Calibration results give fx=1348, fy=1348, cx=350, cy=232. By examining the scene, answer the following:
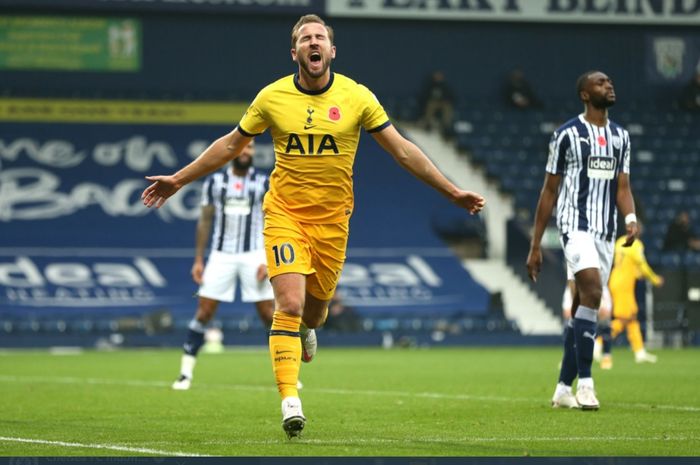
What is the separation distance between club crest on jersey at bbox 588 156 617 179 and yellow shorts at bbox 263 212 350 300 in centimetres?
281

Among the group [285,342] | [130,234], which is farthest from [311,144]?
[130,234]

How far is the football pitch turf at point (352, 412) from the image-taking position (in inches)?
299

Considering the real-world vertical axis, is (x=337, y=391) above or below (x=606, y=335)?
above

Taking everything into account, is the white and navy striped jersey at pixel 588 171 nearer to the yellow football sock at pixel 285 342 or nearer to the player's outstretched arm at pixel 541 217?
the player's outstretched arm at pixel 541 217

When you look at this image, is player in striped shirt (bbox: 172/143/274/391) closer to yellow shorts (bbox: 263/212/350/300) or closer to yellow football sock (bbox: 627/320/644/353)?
Answer: yellow shorts (bbox: 263/212/350/300)

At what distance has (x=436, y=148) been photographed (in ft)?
104

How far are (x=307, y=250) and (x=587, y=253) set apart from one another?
291 centimetres

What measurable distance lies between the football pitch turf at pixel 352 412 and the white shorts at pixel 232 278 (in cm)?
95

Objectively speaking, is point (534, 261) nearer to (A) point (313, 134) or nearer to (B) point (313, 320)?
(B) point (313, 320)

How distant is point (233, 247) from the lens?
14055mm

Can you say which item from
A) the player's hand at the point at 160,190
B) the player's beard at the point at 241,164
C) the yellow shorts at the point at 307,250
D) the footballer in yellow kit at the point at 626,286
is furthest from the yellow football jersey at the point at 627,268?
the player's hand at the point at 160,190

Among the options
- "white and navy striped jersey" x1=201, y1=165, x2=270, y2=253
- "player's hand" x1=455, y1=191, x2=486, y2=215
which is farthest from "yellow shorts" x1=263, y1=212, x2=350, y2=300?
"white and navy striped jersey" x1=201, y1=165, x2=270, y2=253

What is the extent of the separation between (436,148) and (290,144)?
2344 centimetres

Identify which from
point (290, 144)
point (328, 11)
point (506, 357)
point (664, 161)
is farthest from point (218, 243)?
point (664, 161)
